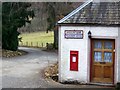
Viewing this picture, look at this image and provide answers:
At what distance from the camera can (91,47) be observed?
15734 mm

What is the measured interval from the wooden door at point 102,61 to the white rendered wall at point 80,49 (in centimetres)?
32

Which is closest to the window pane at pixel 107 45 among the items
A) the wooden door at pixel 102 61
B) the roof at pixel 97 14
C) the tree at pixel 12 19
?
the wooden door at pixel 102 61

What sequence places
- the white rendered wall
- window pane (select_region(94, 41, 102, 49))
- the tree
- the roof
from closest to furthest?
the white rendered wall < the roof < window pane (select_region(94, 41, 102, 49)) < the tree

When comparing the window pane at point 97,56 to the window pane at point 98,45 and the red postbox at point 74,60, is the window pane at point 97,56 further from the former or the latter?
the red postbox at point 74,60

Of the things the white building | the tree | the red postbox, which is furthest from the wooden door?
the tree

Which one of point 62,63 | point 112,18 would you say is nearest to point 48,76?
point 62,63

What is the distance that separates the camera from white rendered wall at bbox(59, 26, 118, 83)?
15336 millimetres

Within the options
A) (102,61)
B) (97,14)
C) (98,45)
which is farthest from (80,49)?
(97,14)

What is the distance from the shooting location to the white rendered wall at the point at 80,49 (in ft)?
50.3

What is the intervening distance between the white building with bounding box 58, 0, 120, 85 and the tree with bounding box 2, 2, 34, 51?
52.0 feet

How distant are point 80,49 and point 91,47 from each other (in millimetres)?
539

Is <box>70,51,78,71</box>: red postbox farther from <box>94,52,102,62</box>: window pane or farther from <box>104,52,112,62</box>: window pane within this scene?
<box>104,52,112,62</box>: window pane

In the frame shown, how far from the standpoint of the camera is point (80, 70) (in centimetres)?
1582

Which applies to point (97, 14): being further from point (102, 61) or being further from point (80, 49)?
point (102, 61)
